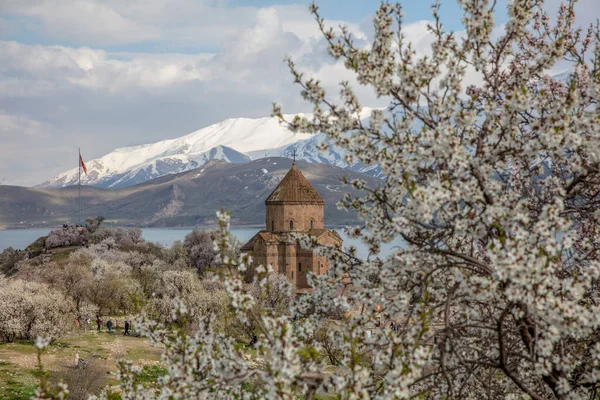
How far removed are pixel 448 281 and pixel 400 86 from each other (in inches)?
123

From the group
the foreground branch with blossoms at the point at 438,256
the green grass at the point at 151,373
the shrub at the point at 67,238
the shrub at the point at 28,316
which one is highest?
the foreground branch with blossoms at the point at 438,256

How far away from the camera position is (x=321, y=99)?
7.83m

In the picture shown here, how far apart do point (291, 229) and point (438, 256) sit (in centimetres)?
6336

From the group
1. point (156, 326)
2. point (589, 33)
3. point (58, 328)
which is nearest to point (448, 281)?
point (156, 326)

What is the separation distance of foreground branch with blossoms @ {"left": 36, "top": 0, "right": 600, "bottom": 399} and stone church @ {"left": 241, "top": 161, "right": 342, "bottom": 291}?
189ft

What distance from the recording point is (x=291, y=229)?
70438mm

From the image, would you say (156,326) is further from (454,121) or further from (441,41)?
(441,41)

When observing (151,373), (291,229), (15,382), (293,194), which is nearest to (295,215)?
(291,229)

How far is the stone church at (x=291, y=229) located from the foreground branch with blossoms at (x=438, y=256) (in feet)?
189

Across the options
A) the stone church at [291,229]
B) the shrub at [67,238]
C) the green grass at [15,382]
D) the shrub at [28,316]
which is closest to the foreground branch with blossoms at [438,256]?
the green grass at [15,382]

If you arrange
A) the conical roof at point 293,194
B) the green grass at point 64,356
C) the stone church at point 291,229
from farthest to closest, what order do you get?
1. the conical roof at point 293,194
2. the stone church at point 291,229
3. the green grass at point 64,356

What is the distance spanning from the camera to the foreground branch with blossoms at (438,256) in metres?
5.92

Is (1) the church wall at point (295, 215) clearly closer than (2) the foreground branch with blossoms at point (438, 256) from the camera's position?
No

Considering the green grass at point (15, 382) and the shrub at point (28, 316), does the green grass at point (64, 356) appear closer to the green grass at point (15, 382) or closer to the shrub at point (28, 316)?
the green grass at point (15, 382)
